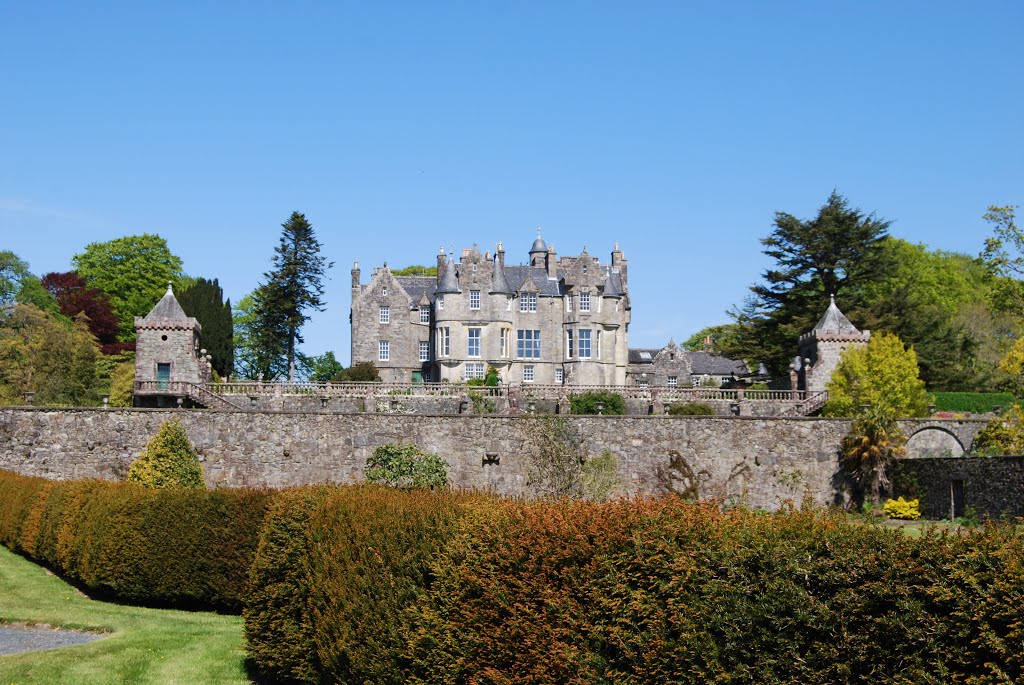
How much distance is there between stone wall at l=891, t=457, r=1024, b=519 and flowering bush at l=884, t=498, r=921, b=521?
0.98 ft

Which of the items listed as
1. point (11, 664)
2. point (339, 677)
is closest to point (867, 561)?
point (339, 677)

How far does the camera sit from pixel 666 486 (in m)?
34.5

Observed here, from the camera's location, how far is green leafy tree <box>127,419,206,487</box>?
3259 cm

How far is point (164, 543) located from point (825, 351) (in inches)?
1539

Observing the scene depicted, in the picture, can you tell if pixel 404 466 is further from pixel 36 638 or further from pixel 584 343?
pixel 584 343

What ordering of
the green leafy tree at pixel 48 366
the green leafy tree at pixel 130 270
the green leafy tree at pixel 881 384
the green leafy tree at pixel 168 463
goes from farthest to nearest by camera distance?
the green leafy tree at pixel 130 270 < the green leafy tree at pixel 48 366 < the green leafy tree at pixel 881 384 < the green leafy tree at pixel 168 463

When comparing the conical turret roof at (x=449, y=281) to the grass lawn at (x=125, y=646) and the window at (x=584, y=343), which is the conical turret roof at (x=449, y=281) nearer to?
the window at (x=584, y=343)

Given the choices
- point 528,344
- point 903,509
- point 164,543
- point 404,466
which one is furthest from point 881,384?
point 164,543

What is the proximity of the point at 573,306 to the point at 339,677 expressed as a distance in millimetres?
53887

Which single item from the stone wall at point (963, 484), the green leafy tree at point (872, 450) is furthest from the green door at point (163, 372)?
the stone wall at point (963, 484)

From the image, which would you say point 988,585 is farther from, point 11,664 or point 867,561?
point 11,664

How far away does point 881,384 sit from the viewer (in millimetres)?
45406

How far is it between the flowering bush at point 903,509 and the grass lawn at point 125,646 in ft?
71.7

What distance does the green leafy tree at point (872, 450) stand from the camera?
113 ft
